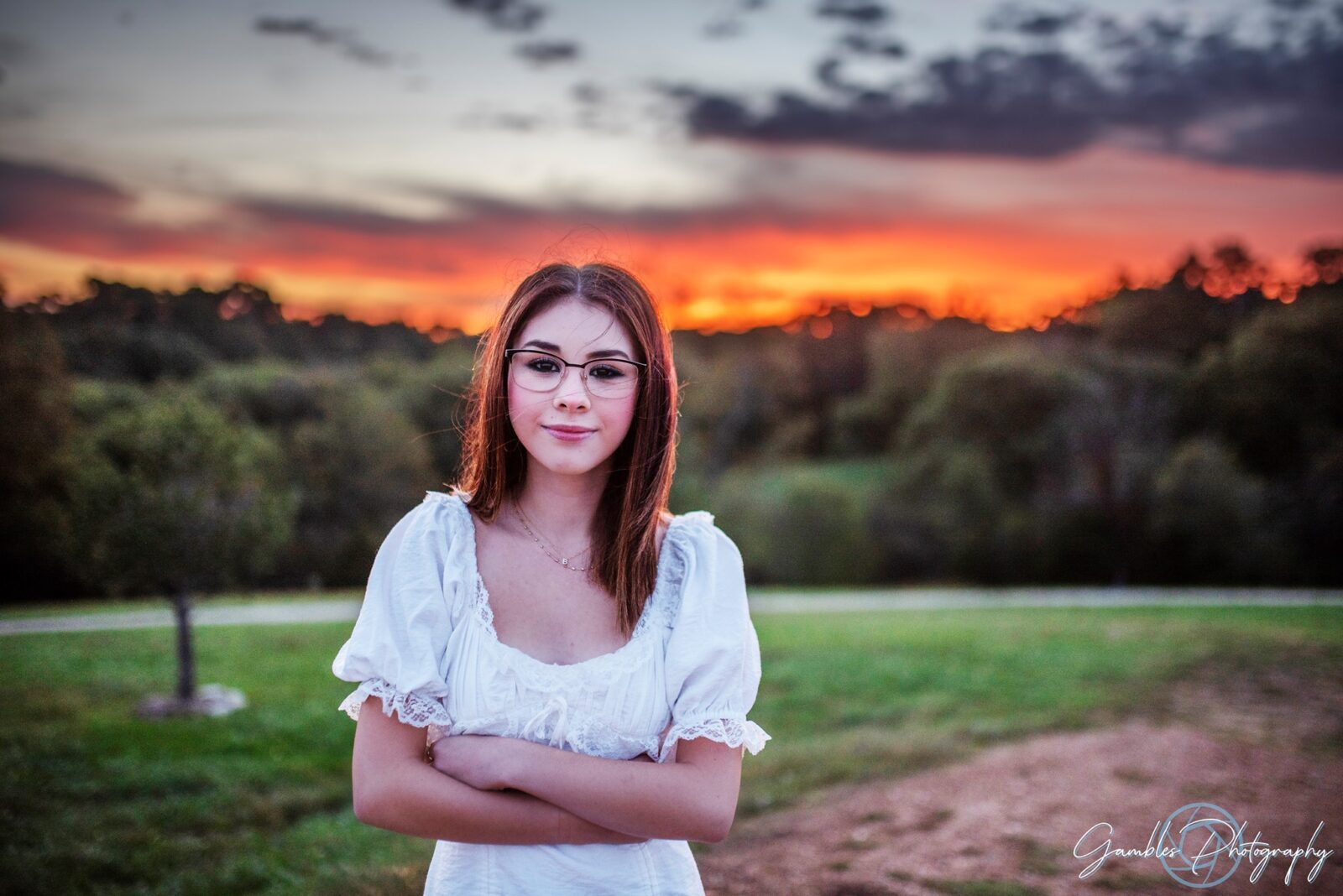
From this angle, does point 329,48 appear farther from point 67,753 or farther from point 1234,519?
point 1234,519

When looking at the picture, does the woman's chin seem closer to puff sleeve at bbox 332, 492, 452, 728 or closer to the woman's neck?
the woman's neck

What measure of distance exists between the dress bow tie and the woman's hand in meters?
0.05

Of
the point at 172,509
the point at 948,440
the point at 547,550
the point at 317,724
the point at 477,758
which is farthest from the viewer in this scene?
the point at 948,440

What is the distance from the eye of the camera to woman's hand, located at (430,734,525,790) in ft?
6.11

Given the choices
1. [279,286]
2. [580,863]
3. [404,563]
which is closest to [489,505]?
[404,563]

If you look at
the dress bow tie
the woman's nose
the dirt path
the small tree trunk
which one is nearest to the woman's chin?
the woman's nose

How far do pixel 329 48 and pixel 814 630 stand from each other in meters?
10.2

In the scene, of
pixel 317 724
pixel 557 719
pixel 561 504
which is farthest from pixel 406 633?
pixel 317 724

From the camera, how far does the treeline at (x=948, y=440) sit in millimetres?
21656

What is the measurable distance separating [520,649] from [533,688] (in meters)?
0.11

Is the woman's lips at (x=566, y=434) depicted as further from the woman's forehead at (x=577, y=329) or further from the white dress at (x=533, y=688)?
the white dress at (x=533, y=688)

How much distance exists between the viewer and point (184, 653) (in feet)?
26.8

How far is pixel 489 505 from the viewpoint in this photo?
7.25ft

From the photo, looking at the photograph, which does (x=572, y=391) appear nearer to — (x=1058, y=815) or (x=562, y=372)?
(x=562, y=372)
